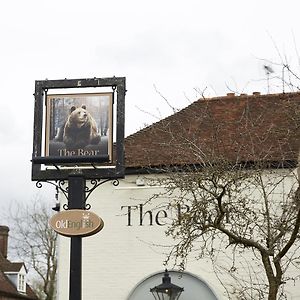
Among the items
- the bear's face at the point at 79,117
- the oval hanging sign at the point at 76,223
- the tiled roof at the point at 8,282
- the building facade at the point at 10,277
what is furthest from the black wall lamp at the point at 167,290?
the building facade at the point at 10,277

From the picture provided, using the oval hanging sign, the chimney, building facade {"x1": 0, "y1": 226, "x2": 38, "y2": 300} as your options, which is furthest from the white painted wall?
the chimney

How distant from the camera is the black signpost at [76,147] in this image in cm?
1228

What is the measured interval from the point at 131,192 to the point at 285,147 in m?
4.01

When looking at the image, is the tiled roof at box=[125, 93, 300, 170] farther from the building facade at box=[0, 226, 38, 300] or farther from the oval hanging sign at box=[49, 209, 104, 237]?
the building facade at box=[0, 226, 38, 300]

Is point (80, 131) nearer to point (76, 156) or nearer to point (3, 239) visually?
point (76, 156)

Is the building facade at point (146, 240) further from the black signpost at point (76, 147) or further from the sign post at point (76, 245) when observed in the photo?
the sign post at point (76, 245)

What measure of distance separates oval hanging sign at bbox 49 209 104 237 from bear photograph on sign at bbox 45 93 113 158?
1202 millimetres

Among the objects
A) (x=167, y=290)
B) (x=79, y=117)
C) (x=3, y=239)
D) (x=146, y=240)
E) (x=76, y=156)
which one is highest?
(x=79, y=117)

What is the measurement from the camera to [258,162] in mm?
13086

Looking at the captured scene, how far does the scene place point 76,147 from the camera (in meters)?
12.4

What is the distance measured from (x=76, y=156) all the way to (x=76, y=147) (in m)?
0.18

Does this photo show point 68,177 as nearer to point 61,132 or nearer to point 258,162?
point 61,132

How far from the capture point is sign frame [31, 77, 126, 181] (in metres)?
12.4

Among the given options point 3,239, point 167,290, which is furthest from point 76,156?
point 3,239
